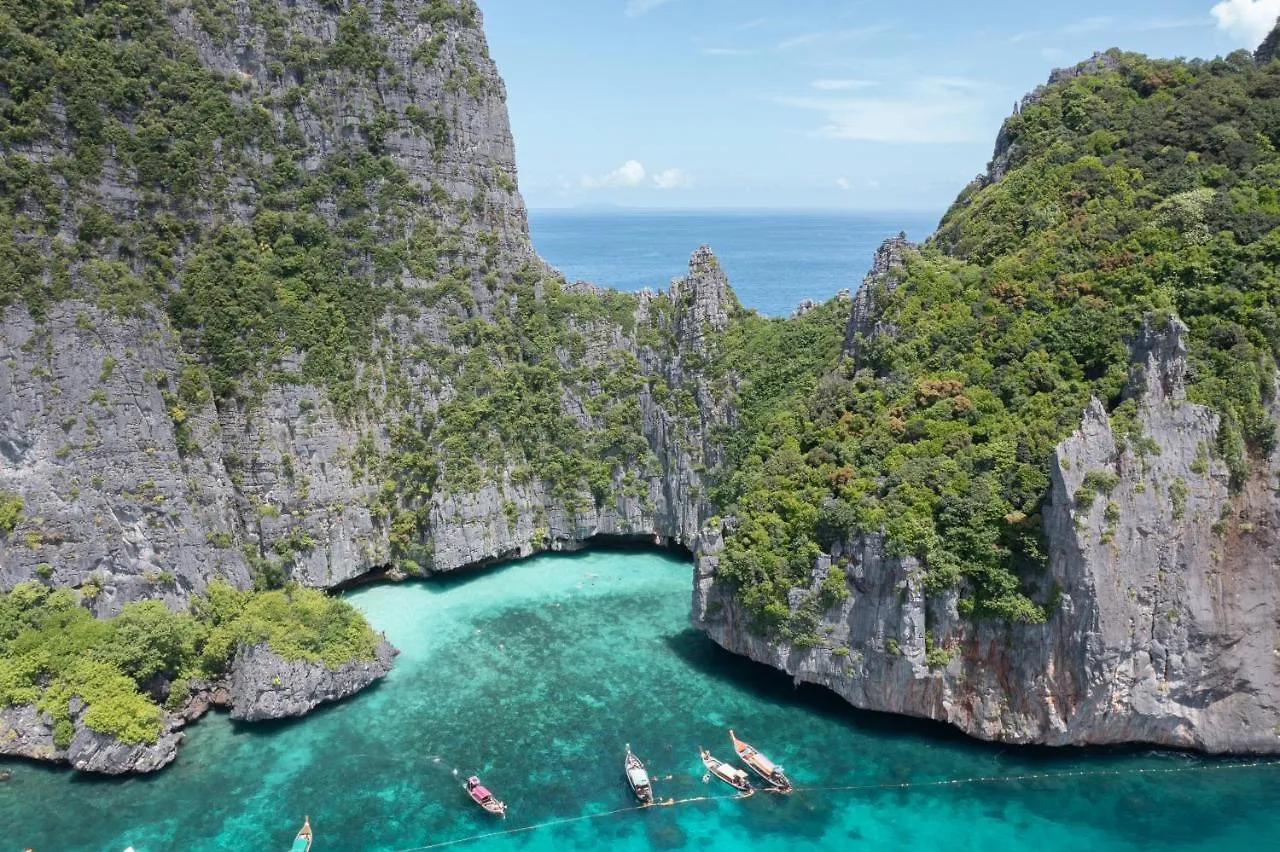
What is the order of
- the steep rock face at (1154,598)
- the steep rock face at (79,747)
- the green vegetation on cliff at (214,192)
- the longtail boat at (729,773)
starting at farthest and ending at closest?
the green vegetation on cliff at (214,192)
the steep rock face at (79,747)
the longtail boat at (729,773)
the steep rock face at (1154,598)

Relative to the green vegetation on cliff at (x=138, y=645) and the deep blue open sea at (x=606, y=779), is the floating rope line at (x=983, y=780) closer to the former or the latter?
the deep blue open sea at (x=606, y=779)

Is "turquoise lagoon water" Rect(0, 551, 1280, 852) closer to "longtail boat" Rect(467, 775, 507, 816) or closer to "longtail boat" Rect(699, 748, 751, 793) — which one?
"longtail boat" Rect(467, 775, 507, 816)

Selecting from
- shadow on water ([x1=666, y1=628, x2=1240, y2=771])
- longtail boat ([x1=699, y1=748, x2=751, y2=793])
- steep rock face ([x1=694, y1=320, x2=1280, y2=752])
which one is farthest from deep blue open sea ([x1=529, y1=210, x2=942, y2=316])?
Answer: longtail boat ([x1=699, y1=748, x2=751, y2=793])

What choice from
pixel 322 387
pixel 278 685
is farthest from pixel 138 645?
pixel 322 387

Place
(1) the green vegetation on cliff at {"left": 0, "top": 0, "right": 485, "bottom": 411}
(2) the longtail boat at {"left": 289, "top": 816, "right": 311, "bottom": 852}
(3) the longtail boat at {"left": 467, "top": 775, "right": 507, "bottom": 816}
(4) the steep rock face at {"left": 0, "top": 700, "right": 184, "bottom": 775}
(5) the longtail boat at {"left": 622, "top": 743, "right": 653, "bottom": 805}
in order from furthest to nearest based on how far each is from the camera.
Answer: (1) the green vegetation on cliff at {"left": 0, "top": 0, "right": 485, "bottom": 411}, (4) the steep rock face at {"left": 0, "top": 700, "right": 184, "bottom": 775}, (5) the longtail boat at {"left": 622, "top": 743, "right": 653, "bottom": 805}, (3) the longtail boat at {"left": 467, "top": 775, "right": 507, "bottom": 816}, (2) the longtail boat at {"left": 289, "top": 816, "right": 311, "bottom": 852}

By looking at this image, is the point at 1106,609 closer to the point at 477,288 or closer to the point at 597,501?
the point at 597,501

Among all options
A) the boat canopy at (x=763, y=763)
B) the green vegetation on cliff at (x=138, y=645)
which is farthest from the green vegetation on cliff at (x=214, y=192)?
the boat canopy at (x=763, y=763)

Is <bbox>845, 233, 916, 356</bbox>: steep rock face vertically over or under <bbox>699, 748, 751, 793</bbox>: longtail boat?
over
